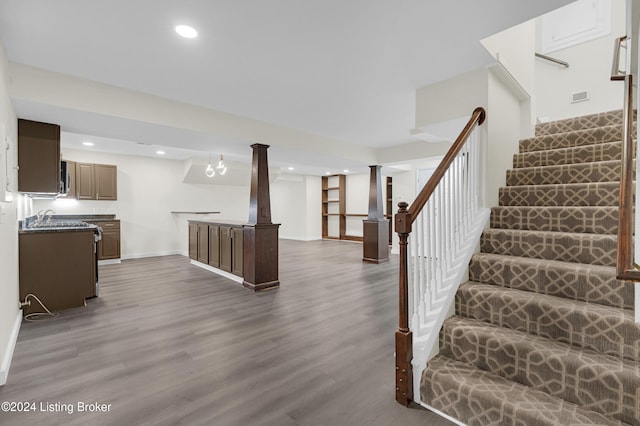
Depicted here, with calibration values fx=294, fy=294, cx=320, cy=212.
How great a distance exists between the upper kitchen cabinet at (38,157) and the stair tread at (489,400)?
4357 mm

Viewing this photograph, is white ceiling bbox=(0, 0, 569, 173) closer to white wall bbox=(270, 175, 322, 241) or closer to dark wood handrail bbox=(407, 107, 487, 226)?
dark wood handrail bbox=(407, 107, 487, 226)

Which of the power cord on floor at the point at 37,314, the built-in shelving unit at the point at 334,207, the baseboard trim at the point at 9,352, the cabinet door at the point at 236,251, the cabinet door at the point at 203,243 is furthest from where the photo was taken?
the built-in shelving unit at the point at 334,207

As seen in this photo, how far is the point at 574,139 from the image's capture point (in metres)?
3.13

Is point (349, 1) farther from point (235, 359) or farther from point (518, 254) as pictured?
point (235, 359)

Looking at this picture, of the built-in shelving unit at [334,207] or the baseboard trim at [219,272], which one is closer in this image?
the baseboard trim at [219,272]

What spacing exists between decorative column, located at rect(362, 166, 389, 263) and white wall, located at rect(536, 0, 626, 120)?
3264 mm

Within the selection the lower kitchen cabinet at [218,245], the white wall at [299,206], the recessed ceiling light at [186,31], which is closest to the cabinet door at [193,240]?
the lower kitchen cabinet at [218,245]

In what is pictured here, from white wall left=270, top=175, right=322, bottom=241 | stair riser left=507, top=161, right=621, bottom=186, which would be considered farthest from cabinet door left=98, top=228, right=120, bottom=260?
stair riser left=507, top=161, right=621, bottom=186

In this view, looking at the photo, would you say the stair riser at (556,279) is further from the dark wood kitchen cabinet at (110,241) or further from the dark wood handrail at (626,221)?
the dark wood kitchen cabinet at (110,241)

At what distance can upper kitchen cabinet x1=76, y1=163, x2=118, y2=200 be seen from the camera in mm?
6604

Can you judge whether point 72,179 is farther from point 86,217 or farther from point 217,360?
point 217,360

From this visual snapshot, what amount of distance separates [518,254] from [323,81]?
246 centimetres

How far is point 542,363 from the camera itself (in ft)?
5.33

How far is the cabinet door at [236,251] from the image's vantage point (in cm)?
498
